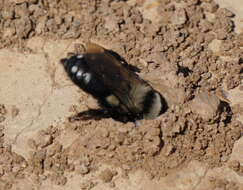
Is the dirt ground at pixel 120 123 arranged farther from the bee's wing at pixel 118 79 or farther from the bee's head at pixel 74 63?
the bee's head at pixel 74 63

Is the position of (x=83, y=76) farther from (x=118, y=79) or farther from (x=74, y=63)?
(x=118, y=79)

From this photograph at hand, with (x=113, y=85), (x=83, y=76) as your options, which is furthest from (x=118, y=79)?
(x=83, y=76)

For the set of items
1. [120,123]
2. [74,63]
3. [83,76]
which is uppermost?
[74,63]

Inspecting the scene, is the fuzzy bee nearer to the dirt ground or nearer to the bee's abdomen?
the bee's abdomen

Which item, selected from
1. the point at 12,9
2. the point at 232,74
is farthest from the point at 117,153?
the point at 12,9

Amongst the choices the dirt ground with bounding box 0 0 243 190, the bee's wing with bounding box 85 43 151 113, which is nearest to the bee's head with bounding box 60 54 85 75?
the bee's wing with bounding box 85 43 151 113

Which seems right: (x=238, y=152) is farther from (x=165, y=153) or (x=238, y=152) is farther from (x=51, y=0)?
(x=51, y=0)

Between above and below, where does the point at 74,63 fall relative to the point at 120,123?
above
